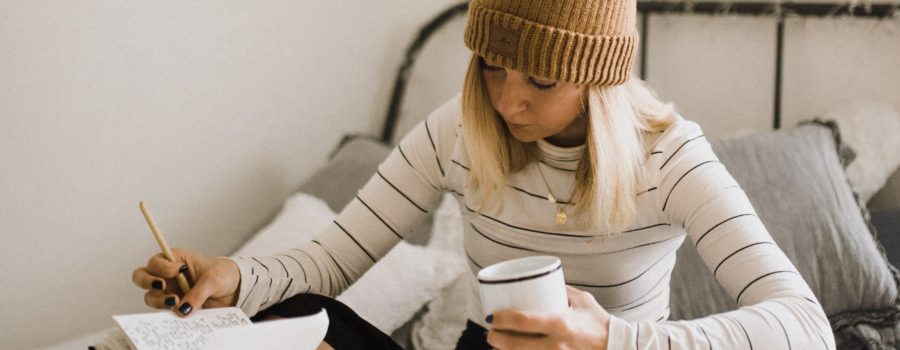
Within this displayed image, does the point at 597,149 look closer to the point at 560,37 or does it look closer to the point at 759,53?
the point at 560,37

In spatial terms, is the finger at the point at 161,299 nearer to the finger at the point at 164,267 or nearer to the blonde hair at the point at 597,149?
the finger at the point at 164,267

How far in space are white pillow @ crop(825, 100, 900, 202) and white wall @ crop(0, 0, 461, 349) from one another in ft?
3.73

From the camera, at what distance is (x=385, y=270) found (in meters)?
1.65

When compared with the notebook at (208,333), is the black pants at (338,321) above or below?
below

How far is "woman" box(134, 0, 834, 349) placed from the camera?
99cm

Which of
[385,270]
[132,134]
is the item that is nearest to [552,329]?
[385,270]

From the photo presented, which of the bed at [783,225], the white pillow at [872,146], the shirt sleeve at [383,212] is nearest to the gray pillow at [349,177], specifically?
the bed at [783,225]

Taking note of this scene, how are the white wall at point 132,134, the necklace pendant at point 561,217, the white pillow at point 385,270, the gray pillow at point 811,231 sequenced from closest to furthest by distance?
the necklace pendant at point 561,217
the white wall at point 132,134
the gray pillow at point 811,231
the white pillow at point 385,270

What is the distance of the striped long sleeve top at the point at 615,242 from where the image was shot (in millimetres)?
985

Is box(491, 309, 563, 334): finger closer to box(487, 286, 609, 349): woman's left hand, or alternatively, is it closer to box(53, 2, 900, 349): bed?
box(487, 286, 609, 349): woman's left hand

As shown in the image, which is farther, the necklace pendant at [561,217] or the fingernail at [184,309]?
the necklace pendant at [561,217]

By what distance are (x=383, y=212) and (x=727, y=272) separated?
1.62 feet

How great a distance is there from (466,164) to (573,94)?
212 mm

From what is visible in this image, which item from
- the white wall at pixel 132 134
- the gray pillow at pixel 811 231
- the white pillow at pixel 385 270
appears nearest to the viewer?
the white wall at pixel 132 134
